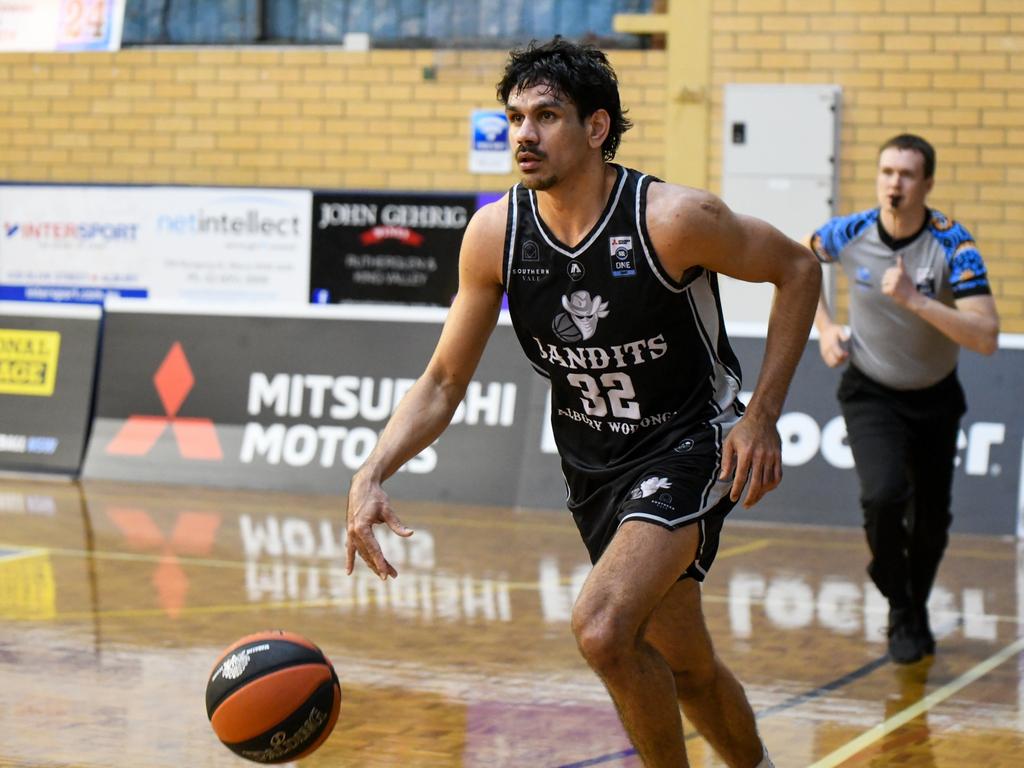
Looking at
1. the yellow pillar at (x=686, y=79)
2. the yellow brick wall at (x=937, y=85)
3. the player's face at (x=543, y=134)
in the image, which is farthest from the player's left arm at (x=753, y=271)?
the yellow pillar at (x=686, y=79)

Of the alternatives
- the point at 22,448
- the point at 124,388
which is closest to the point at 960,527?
the point at 124,388

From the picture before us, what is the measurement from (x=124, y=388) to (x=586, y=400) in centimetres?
916

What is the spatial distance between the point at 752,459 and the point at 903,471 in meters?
2.87

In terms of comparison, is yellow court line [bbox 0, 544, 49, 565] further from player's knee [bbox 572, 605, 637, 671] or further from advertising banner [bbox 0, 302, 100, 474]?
player's knee [bbox 572, 605, 637, 671]

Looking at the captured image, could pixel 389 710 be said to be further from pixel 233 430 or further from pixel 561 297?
pixel 233 430

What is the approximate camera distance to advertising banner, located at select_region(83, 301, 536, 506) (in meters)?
12.6


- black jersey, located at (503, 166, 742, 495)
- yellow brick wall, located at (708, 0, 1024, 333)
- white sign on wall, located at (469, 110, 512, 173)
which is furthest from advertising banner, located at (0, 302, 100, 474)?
black jersey, located at (503, 166, 742, 495)

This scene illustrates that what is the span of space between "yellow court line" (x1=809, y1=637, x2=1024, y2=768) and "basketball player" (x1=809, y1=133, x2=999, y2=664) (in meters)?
0.30

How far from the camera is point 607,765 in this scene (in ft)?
19.0

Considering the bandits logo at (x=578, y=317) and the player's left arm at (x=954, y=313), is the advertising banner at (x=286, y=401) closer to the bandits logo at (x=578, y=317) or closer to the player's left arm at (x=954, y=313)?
the player's left arm at (x=954, y=313)

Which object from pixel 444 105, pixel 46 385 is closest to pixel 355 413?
pixel 46 385

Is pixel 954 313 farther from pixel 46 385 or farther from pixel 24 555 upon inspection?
pixel 46 385

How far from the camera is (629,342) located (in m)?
4.90

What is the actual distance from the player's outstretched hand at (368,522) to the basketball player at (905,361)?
128 inches
